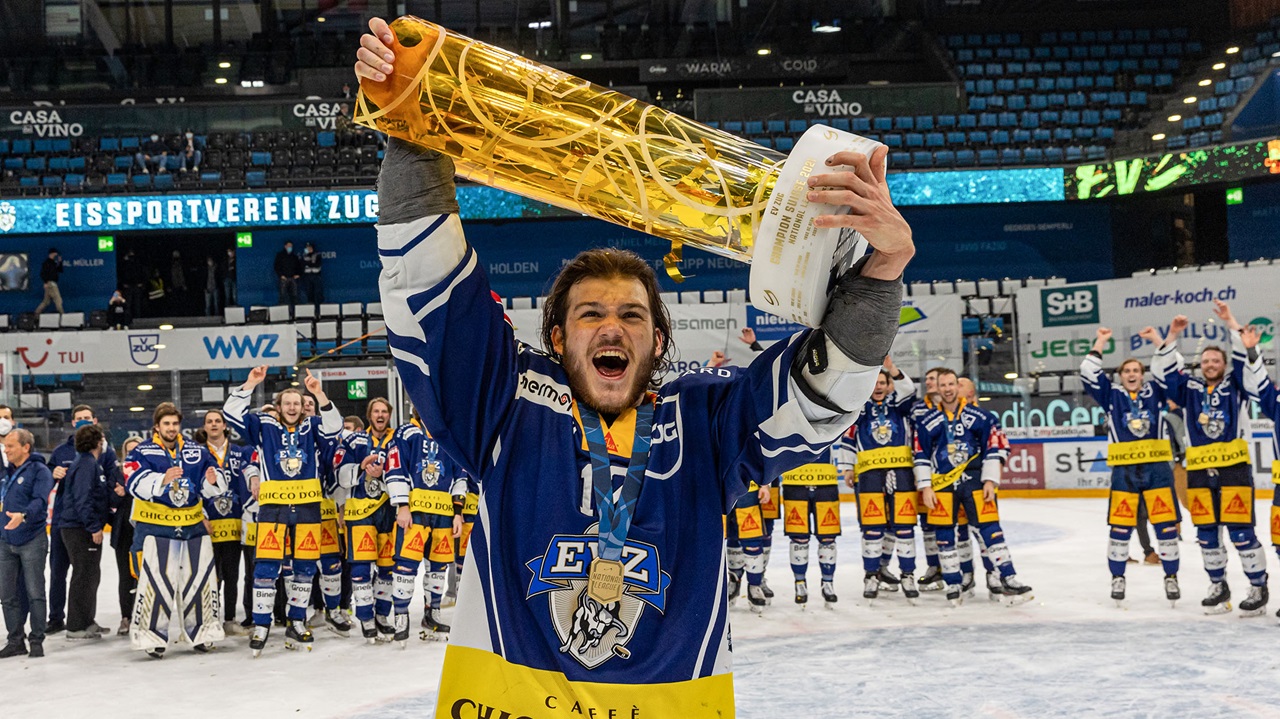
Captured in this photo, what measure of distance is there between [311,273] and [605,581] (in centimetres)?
2298

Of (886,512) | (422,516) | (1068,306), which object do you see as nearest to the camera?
(422,516)

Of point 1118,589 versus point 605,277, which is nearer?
point 605,277

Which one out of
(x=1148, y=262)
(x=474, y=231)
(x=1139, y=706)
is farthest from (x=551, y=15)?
(x=1139, y=706)

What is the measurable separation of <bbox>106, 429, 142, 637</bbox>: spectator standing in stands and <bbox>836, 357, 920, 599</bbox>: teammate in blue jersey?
595 cm

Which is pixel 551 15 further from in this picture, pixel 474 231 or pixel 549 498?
pixel 549 498

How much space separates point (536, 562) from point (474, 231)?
2394 centimetres

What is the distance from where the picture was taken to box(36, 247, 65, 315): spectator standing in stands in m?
22.6

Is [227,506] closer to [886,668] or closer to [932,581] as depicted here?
[886,668]

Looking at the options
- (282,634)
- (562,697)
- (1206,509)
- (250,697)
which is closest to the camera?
(562,697)

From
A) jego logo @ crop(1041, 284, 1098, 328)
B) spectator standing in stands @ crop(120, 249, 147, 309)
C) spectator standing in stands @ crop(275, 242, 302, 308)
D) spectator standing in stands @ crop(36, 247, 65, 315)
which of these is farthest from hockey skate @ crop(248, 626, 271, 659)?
spectator standing in stands @ crop(120, 249, 147, 309)

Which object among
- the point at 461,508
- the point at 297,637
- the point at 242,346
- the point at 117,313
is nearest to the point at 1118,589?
the point at 461,508

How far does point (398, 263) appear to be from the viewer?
179 centimetres

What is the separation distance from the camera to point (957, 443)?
8.98m

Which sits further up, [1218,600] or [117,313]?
[117,313]
